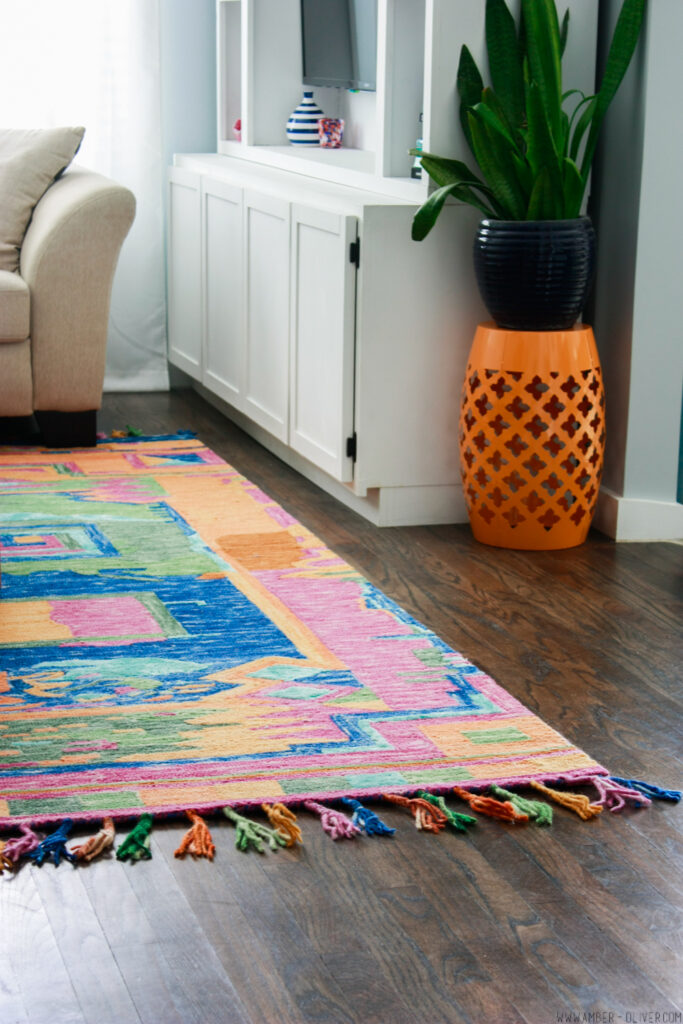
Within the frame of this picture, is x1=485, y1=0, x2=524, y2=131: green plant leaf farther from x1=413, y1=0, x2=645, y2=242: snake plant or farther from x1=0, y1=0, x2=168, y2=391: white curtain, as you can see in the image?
x1=0, y1=0, x2=168, y2=391: white curtain

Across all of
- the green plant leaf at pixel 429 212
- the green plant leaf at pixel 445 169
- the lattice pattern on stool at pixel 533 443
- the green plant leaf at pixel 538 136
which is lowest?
the lattice pattern on stool at pixel 533 443

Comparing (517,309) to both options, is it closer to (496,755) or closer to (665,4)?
(665,4)

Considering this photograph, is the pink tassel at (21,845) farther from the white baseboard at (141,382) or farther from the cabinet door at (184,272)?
the white baseboard at (141,382)

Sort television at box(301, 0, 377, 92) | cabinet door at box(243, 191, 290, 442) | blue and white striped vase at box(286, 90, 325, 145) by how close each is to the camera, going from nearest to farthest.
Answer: cabinet door at box(243, 191, 290, 442), television at box(301, 0, 377, 92), blue and white striped vase at box(286, 90, 325, 145)

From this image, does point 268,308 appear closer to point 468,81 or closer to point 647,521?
point 468,81

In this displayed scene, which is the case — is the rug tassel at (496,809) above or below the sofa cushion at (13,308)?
below

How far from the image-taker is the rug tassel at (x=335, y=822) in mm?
1702

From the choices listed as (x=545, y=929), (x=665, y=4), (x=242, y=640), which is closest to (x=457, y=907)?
(x=545, y=929)

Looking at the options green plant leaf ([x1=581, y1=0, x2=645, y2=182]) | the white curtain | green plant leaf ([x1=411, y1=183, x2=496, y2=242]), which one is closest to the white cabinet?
the white curtain

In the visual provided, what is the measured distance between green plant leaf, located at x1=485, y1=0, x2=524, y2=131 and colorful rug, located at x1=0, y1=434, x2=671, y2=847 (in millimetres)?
1059

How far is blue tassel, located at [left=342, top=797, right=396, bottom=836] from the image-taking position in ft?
5.62

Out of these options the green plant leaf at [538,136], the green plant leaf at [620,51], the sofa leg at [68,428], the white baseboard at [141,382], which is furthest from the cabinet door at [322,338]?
the white baseboard at [141,382]

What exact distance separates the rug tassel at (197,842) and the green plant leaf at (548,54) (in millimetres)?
1747

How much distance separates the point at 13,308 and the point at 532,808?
2.39m
